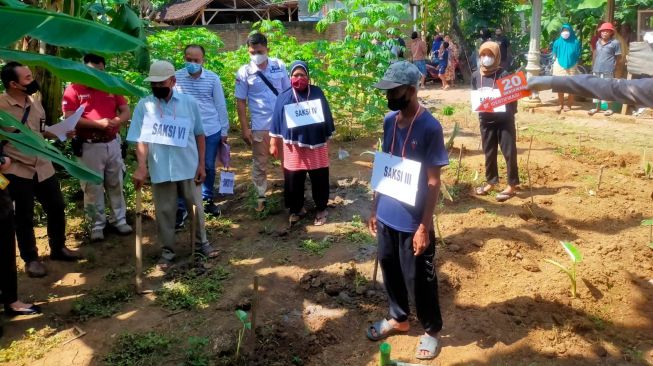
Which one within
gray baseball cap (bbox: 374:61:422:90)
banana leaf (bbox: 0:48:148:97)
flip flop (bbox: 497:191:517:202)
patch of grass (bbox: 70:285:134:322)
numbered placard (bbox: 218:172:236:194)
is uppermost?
banana leaf (bbox: 0:48:148:97)

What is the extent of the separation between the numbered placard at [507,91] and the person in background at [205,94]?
2.61 m

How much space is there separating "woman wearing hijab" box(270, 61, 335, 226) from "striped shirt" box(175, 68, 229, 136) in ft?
1.94

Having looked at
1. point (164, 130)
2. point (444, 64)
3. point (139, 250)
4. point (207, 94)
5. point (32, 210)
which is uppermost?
point (444, 64)

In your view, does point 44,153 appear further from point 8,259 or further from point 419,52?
point 419,52

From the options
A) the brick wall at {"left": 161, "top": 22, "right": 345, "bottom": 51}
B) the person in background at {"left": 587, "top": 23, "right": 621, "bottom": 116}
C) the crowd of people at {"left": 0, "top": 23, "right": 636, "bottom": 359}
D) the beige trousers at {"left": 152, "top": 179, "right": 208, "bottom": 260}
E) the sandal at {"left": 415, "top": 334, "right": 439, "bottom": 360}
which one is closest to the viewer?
the crowd of people at {"left": 0, "top": 23, "right": 636, "bottom": 359}

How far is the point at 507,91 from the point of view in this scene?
5.36 m

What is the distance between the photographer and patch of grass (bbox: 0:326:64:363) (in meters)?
3.51

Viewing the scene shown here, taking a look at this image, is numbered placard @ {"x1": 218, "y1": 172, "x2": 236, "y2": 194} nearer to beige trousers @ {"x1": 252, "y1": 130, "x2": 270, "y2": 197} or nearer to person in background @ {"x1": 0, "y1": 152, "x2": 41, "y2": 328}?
beige trousers @ {"x1": 252, "y1": 130, "x2": 270, "y2": 197}

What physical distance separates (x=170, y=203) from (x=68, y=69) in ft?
7.99

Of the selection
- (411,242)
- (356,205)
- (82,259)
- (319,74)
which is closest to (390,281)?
(411,242)

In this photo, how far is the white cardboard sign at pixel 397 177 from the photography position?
316 centimetres

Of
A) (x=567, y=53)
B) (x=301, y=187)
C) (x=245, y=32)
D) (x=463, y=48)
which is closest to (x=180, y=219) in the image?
(x=301, y=187)

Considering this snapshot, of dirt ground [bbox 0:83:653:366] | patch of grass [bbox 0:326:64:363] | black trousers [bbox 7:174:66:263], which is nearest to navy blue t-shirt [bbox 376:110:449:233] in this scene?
dirt ground [bbox 0:83:653:366]

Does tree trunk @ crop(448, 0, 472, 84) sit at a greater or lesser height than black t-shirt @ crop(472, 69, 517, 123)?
greater
